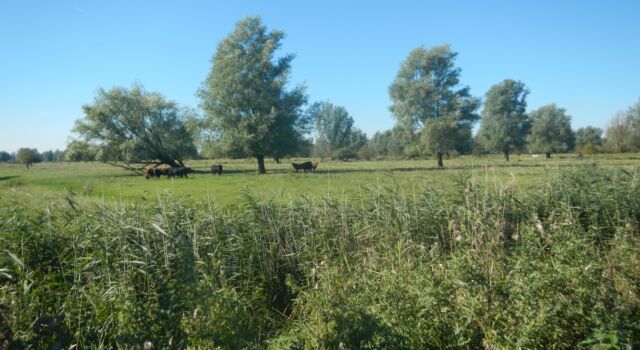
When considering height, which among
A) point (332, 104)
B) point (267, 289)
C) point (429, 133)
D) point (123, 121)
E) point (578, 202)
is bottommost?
point (267, 289)

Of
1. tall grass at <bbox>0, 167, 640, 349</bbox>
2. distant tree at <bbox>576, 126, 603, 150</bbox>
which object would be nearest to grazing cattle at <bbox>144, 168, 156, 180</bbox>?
tall grass at <bbox>0, 167, 640, 349</bbox>

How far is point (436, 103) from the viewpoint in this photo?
39.7 meters

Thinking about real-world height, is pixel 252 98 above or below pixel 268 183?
above

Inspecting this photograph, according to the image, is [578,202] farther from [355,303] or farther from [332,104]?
[332,104]

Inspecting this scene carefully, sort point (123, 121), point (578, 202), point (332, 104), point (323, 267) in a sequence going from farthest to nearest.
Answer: point (332, 104) → point (123, 121) → point (578, 202) → point (323, 267)

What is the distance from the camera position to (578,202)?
7.65m

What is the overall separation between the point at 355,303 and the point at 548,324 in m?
1.81

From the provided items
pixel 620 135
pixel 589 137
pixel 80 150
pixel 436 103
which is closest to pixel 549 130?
pixel 620 135

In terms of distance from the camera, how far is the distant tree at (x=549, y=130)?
6462 centimetres

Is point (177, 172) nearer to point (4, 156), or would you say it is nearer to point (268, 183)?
point (268, 183)

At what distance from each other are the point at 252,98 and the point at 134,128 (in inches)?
549

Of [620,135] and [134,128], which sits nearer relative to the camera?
[134,128]

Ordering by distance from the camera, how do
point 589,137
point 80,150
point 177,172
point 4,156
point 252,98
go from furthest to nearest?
point 4,156 → point 589,137 → point 80,150 → point 252,98 → point 177,172

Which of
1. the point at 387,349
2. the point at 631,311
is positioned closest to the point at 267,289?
the point at 387,349
